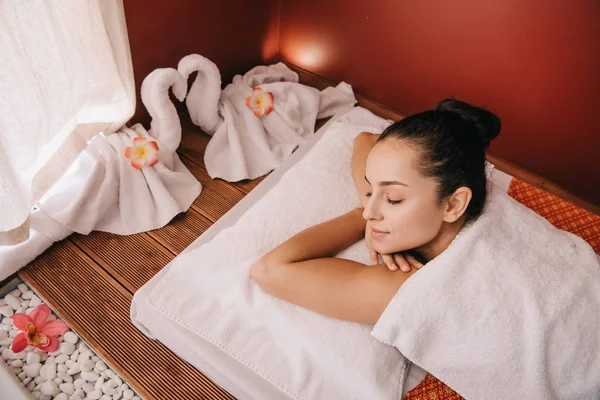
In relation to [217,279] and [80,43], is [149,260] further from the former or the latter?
[80,43]

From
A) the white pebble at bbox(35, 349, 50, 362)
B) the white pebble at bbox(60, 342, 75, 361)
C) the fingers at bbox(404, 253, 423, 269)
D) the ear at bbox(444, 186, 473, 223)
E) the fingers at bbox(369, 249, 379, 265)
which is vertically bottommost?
the white pebble at bbox(35, 349, 50, 362)

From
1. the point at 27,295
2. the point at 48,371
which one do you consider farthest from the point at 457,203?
the point at 27,295

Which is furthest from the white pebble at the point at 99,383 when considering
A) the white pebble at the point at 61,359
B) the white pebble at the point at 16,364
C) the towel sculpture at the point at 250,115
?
the towel sculpture at the point at 250,115

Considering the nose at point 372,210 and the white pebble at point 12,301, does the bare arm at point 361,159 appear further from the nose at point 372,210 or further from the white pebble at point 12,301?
the white pebble at point 12,301

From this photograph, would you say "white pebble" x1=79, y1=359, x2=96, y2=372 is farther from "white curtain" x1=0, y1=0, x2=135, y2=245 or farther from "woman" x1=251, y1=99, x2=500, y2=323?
"woman" x1=251, y1=99, x2=500, y2=323

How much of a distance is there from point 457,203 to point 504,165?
3.79 feet

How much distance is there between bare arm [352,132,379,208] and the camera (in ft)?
4.81

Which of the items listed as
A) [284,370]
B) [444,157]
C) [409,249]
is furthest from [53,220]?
[444,157]

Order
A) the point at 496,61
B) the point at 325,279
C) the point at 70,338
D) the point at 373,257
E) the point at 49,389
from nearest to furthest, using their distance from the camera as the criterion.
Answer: the point at 325,279 < the point at 373,257 < the point at 49,389 < the point at 70,338 < the point at 496,61

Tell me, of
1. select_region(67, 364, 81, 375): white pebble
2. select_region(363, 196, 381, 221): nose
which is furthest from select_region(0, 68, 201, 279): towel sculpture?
select_region(363, 196, 381, 221): nose

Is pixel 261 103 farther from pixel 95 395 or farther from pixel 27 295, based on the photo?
pixel 95 395

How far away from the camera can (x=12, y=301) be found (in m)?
1.56

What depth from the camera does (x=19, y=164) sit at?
4.73ft

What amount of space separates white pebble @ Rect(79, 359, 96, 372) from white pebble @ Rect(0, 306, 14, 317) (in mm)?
303
